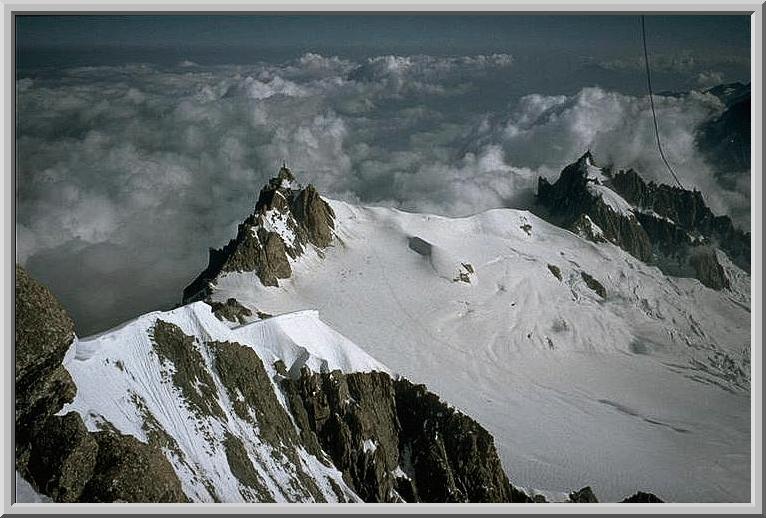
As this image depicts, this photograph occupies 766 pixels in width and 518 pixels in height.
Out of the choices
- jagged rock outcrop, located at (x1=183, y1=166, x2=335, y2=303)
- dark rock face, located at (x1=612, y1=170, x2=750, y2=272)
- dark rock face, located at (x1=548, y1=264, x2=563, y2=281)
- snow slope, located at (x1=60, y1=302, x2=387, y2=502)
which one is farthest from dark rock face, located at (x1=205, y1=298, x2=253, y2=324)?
dark rock face, located at (x1=548, y1=264, x2=563, y2=281)

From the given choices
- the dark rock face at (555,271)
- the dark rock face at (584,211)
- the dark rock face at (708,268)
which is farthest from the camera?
the dark rock face at (584,211)

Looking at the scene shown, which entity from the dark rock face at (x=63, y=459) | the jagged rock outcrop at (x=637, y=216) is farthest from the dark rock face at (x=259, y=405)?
the jagged rock outcrop at (x=637, y=216)

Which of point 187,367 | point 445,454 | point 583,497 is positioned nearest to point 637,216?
point 583,497

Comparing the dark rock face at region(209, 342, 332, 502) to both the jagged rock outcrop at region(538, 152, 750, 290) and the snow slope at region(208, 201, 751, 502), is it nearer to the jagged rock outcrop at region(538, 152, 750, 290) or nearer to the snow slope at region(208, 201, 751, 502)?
the snow slope at region(208, 201, 751, 502)

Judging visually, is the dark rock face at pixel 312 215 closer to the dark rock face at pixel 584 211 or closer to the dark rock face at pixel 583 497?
the dark rock face at pixel 584 211

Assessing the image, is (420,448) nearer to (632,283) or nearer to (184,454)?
(184,454)

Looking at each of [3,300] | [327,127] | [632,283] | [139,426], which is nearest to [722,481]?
[139,426]
